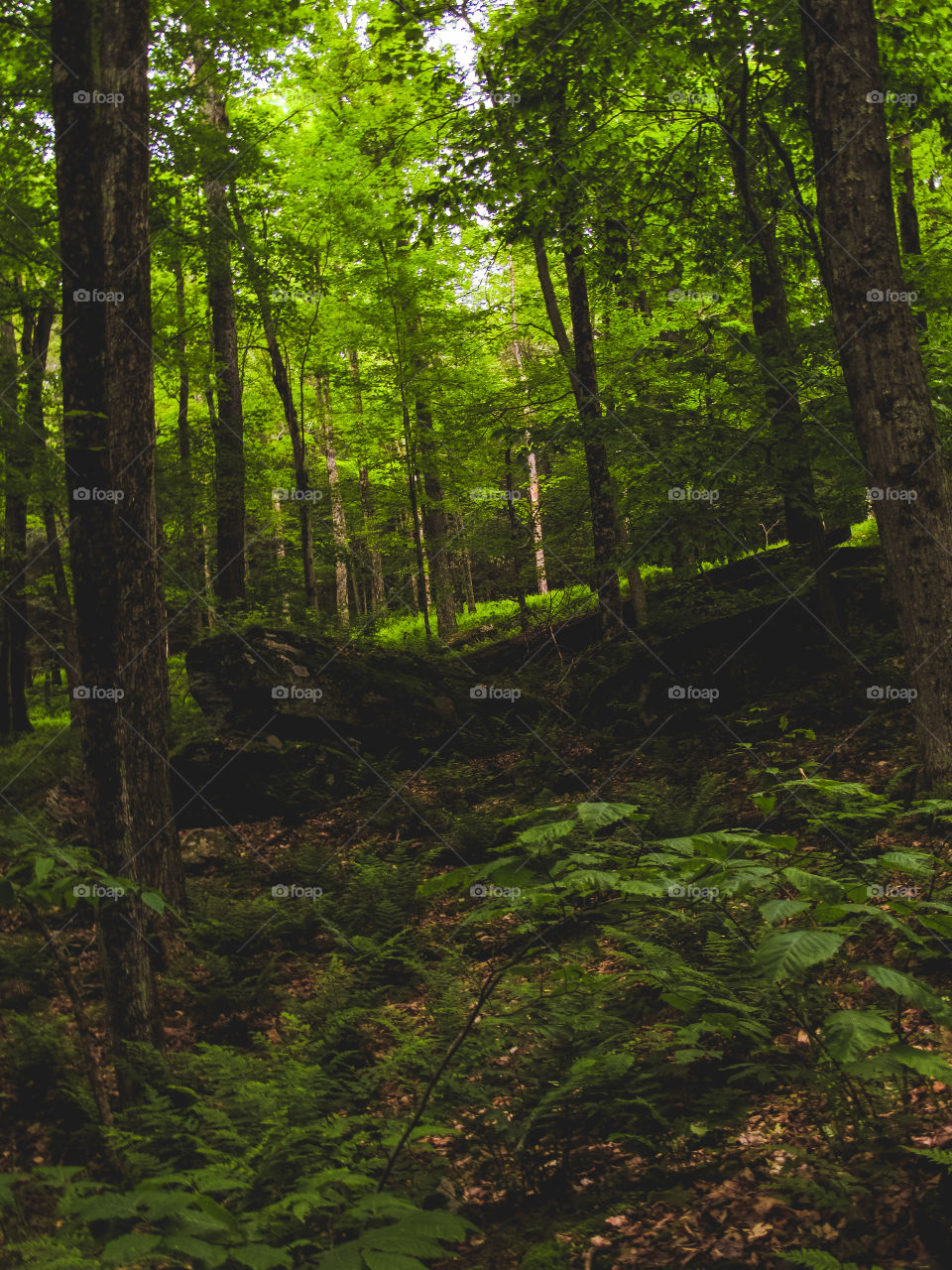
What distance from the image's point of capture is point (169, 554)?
1455 centimetres

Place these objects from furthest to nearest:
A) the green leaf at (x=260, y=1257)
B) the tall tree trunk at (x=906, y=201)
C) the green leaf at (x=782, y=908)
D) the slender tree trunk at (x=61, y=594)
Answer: the tall tree trunk at (x=906, y=201) → the slender tree trunk at (x=61, y=594) → the green leaf at (x=782, y=908) → the green leaf at (x=260, y=1257)

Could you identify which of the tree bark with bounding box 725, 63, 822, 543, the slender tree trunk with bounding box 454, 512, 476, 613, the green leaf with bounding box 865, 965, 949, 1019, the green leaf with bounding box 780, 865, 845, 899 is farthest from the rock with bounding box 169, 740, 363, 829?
the slender tree trunk with bounding box 454, 512, 476, 613

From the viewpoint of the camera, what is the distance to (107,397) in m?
4.66

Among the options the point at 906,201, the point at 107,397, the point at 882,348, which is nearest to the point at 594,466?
the point at 882,348

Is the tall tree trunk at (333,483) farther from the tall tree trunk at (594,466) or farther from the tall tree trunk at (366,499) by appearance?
the tall tree trunk at (594,466)

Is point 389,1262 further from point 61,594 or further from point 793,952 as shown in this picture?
point 61,594

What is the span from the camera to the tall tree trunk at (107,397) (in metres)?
4.46

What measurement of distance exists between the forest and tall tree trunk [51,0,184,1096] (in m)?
0.03

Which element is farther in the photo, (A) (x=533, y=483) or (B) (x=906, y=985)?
(A) (x=533, y=483)

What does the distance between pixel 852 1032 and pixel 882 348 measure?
176 inches

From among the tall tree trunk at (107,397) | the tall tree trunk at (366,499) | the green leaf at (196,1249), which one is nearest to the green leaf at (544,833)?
the green leaf at (196,1249)

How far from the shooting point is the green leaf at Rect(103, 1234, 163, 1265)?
152 centimetres

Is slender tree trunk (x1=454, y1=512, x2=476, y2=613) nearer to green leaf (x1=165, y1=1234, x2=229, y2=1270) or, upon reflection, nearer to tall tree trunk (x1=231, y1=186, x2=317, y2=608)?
tall tree trunk (x1=231, y1=186, x2=317, y2=608)

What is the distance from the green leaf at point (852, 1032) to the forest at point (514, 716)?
0.01 metres
